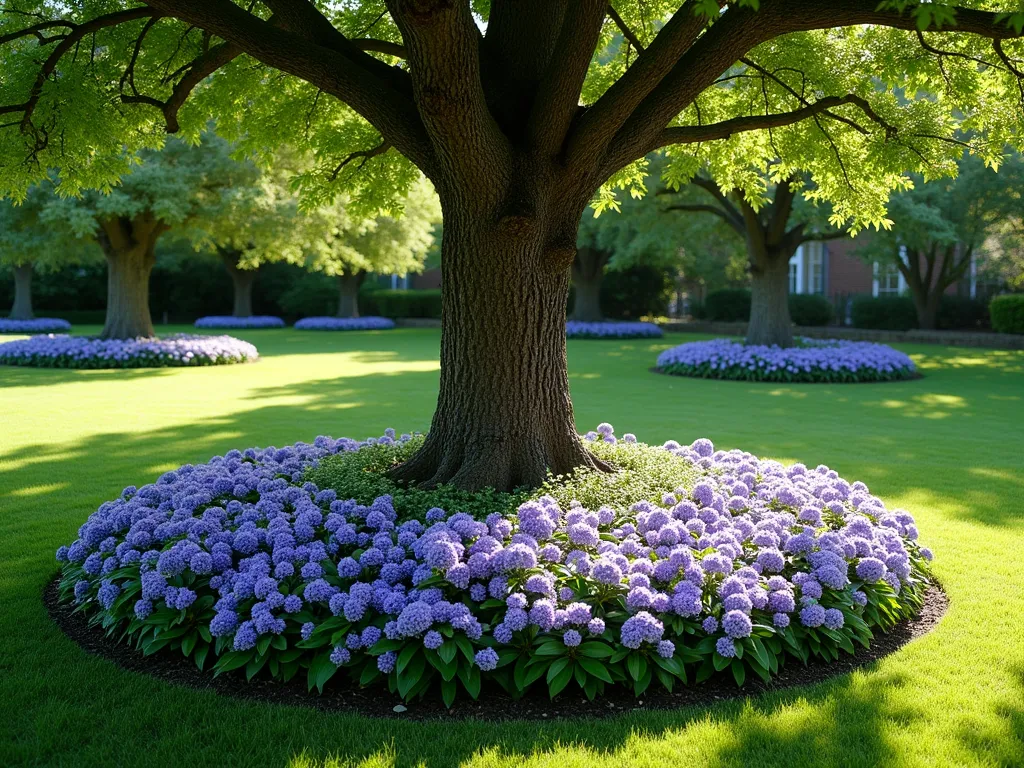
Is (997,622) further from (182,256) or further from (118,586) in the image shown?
(182,256)

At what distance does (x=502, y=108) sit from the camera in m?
5.50

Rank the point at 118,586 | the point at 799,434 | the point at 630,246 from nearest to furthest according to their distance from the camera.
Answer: the point at 118,586, the point at 799,434, the point at 630,246

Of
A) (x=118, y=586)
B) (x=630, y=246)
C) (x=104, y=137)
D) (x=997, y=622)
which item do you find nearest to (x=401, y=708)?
(x=118, y=586)

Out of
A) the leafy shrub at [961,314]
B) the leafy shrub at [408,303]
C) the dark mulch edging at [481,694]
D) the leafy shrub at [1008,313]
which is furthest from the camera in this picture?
the leafy shrub at [408,303]

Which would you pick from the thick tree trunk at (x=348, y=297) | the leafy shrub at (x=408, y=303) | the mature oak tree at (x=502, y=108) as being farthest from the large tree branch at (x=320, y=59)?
the leafy shrub at (x=408, y=303)

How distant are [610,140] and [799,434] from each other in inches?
248

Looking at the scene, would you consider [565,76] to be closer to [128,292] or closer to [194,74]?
[194,74]

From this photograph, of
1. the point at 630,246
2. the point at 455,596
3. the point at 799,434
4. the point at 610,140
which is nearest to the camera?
the point at 455,596

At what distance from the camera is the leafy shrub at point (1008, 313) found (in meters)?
24.4

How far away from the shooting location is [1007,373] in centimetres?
1772

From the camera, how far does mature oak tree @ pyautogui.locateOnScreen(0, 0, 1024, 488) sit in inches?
190

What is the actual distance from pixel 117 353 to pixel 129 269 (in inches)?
101

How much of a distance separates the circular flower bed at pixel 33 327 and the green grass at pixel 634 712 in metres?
19.6

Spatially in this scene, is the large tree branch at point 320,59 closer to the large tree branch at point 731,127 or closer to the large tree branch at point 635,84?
the large tree branch at point 635,84
